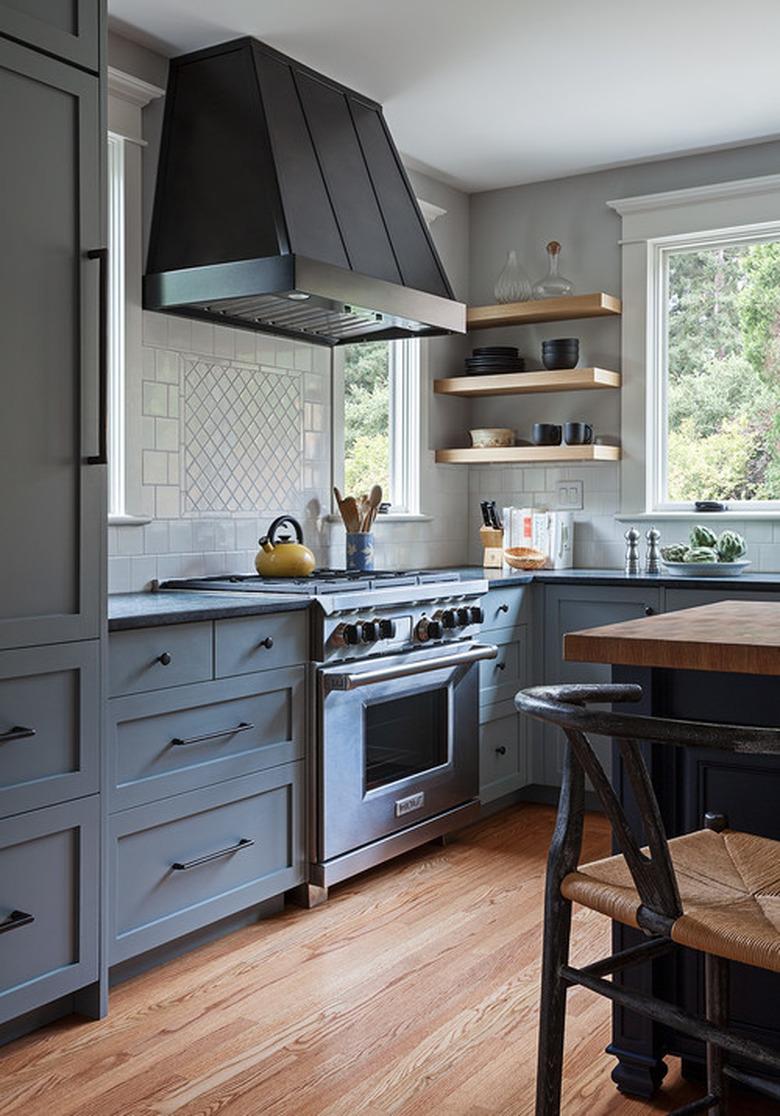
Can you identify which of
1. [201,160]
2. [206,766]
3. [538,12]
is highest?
[538,12]

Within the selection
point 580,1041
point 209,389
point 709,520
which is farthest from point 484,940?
point 709,520

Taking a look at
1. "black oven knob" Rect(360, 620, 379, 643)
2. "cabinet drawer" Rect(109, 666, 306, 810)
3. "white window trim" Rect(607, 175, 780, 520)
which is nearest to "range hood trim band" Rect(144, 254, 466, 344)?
"black oven knob" Rect(360, 620, 379, 643)

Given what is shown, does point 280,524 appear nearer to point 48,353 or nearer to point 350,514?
point 350,514

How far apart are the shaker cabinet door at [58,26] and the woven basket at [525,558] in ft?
9.04

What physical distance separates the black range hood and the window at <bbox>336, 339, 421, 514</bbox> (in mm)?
743

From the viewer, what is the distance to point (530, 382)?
→ 483 centimetres

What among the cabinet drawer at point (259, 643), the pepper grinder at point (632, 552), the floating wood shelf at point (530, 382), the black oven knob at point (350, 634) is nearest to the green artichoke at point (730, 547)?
the pepper grinder at point (632, 552)

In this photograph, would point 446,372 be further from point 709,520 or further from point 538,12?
point 538,12

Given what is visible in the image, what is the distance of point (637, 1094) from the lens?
7.22ft

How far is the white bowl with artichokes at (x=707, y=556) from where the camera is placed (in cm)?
434

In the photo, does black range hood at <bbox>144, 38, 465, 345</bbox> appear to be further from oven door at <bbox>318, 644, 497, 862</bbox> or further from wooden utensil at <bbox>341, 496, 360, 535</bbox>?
oven door at <bbox>318, 644, 497, 862</bbox>

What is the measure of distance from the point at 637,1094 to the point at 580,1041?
26 centimetres

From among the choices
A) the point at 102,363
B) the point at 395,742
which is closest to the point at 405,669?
the point at 395,742

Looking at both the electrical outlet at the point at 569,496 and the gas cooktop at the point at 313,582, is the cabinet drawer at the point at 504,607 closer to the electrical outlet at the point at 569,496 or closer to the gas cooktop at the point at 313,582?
the gas cooktop at the point at 313,582
